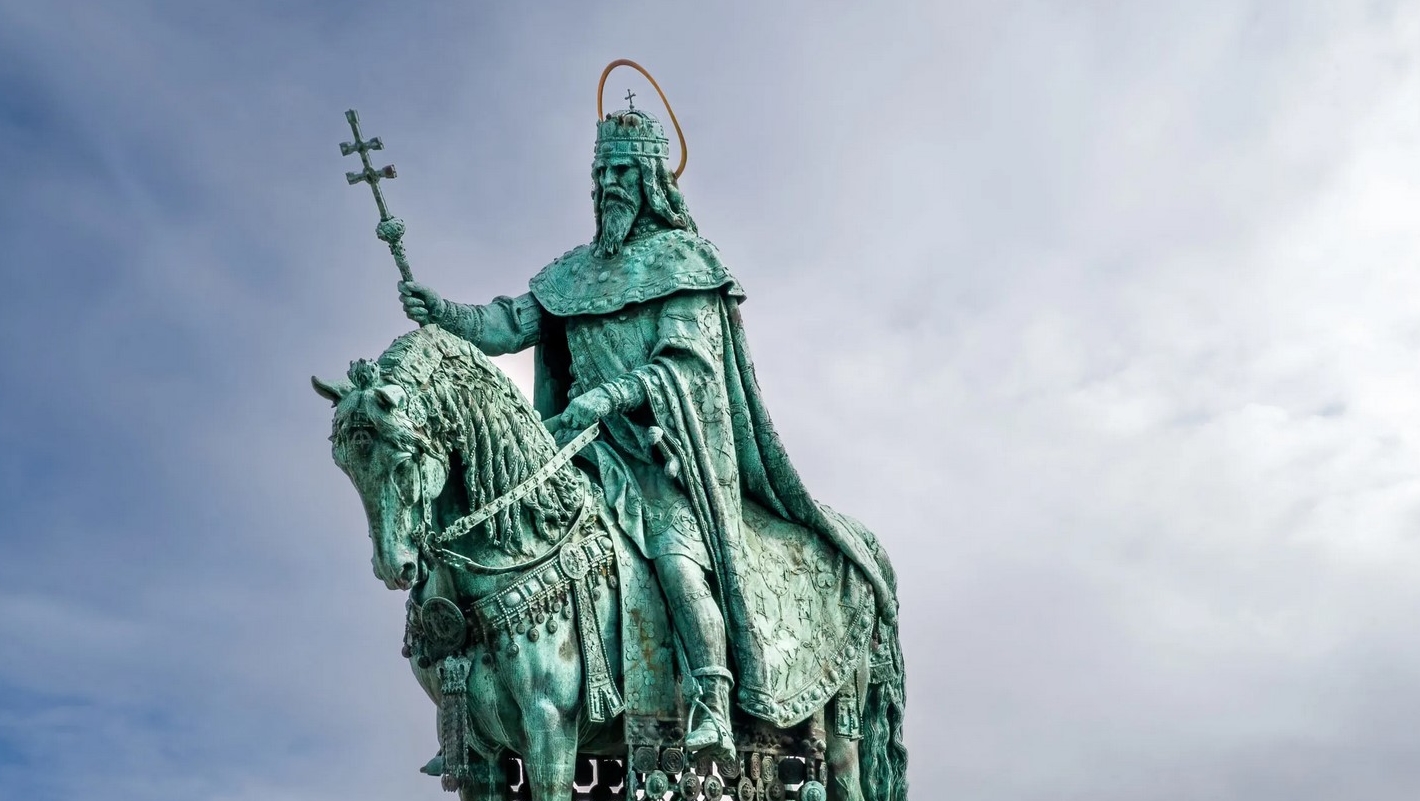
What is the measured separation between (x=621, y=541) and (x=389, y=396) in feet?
7.57

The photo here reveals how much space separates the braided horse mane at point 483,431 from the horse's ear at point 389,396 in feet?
0.40

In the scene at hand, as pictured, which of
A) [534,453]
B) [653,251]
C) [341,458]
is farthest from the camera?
[653,251]

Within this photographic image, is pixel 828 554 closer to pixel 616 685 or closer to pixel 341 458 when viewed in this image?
pixel 616 685

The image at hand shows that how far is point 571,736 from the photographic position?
12.7 m

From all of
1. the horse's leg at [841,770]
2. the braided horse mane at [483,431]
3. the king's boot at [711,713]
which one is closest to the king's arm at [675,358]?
the braided horse mane at [483,431]

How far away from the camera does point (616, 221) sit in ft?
47.2

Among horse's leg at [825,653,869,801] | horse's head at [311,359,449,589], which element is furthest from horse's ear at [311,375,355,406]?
horse's leg at [825,653,869,801]

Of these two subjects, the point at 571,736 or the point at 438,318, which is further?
the point at 438,318

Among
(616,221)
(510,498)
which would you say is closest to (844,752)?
(510,498)

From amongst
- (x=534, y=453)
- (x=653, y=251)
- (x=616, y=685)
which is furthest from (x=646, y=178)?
(x=616, y=685)

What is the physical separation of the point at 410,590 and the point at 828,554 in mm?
3071

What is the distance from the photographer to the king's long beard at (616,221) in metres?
14.4

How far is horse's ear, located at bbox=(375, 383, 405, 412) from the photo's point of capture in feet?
37.5

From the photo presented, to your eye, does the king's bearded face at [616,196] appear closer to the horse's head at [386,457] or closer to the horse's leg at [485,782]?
the horse's head at [386,457]
